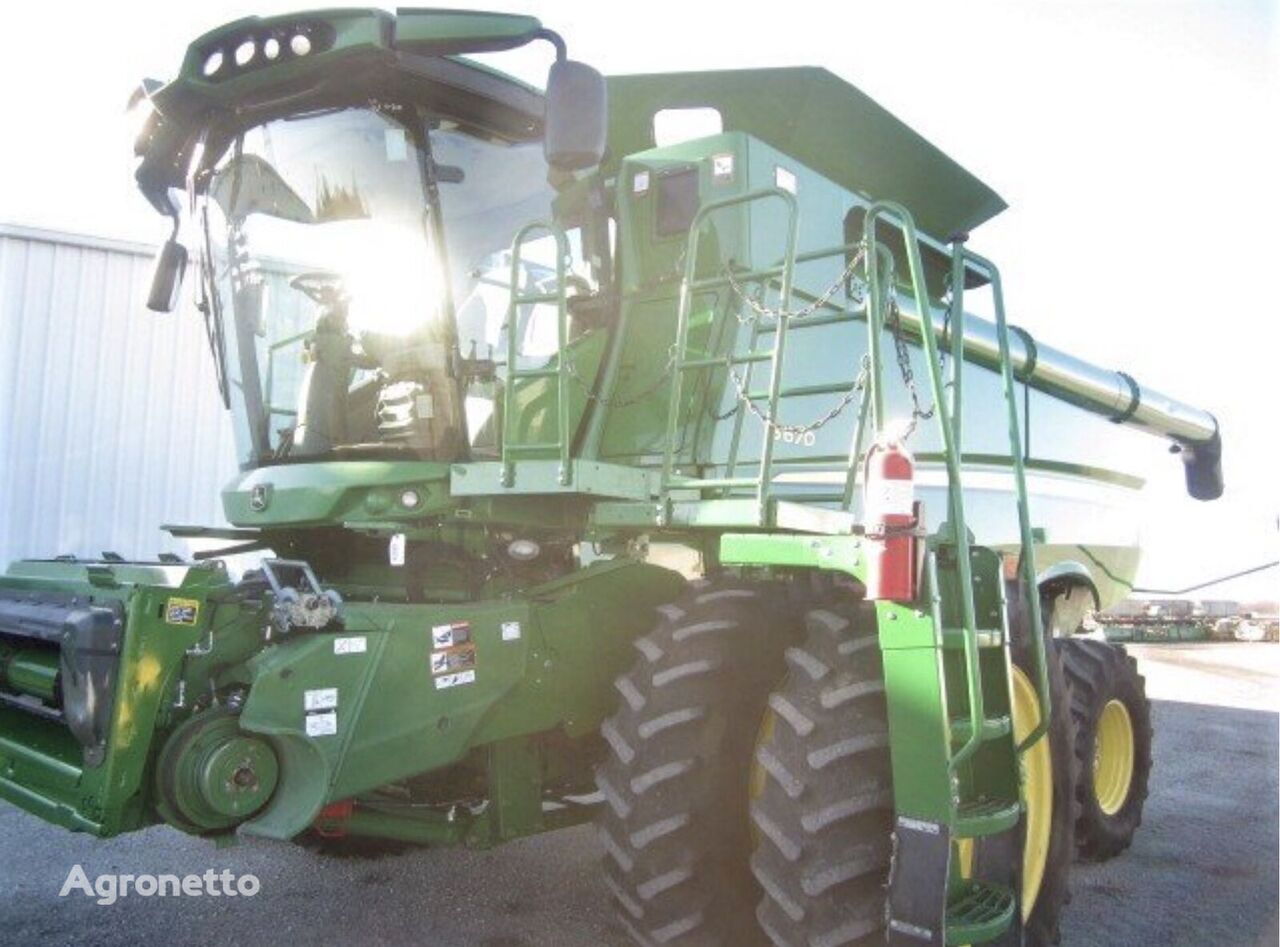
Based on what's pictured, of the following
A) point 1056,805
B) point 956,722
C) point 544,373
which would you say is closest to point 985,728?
point 956,722

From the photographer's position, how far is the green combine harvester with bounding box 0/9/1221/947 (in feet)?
8.89

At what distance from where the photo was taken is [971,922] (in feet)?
8.93

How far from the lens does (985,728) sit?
9.04ft

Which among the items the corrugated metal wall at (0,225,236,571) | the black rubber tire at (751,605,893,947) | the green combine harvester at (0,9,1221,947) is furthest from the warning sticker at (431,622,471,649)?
the corrugated metal wall at (0,225,236,571)

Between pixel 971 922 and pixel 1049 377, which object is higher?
pixel 1049 377

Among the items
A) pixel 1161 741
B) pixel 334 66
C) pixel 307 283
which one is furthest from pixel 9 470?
pixel 1161 741

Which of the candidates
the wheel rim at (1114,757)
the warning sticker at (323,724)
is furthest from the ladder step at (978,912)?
the wheel rim at (1114,757)

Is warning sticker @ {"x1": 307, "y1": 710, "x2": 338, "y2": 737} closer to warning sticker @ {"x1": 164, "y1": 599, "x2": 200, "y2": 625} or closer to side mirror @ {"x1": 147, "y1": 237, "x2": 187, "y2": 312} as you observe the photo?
warning sticker @ {"x1": 164, "y1": 599, "x2": 200, "y2": 625}

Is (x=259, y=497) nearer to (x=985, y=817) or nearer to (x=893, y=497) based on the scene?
(x=893, y=497)

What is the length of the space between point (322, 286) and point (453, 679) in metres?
1.60

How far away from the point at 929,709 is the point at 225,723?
184 cm

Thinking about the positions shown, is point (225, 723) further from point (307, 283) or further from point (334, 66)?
point (334, 66)

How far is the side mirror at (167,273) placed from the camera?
4359 millimetres

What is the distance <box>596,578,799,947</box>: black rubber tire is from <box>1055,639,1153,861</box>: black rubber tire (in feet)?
6.21
